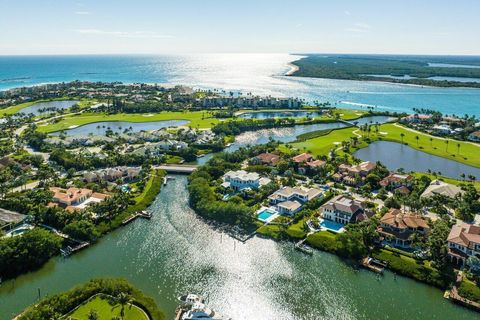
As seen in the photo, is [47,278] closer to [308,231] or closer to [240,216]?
[240,216]

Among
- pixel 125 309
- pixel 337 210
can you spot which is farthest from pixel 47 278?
pixel 337 210

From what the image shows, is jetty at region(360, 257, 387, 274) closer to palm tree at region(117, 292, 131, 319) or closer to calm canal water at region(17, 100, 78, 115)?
palm tree at region(117, 292, 131, 319)

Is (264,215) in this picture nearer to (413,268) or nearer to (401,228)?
(401,228)

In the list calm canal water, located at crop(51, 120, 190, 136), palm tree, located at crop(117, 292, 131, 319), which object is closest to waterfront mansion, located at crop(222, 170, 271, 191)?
palm tree, located at crop(117, 292, 131, 319)

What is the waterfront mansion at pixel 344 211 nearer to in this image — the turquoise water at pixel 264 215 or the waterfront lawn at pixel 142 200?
the turquoise water at pixel 264 215

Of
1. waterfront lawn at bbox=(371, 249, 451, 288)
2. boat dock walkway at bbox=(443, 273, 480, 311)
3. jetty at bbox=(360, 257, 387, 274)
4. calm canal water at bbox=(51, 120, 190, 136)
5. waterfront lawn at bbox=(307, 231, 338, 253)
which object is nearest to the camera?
boat dock walkway at bbox=(443, 273, 480, 311)

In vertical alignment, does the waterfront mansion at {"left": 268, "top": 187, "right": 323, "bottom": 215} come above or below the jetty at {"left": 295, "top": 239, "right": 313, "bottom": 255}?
above

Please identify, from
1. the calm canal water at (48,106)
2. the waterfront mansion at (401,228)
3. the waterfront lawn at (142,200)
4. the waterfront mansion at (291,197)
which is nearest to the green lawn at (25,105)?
the calm canal water at (48,106)
